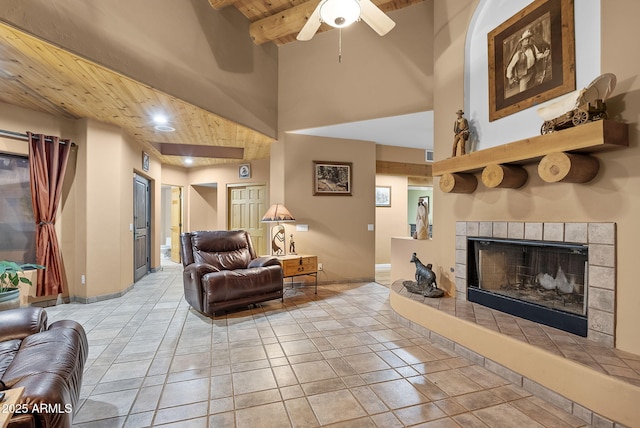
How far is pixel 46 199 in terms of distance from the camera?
383 cm

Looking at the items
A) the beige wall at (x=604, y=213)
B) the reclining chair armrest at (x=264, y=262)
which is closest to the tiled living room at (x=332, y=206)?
the beige wall at (x=604, y=213)

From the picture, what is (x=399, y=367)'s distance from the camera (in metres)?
2.33

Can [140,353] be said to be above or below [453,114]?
below

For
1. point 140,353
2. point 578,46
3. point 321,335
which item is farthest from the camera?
point 321,335

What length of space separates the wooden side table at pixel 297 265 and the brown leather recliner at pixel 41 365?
106 inches

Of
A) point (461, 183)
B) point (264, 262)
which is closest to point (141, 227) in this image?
point (264, 262)

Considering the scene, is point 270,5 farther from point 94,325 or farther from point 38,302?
point 38,302

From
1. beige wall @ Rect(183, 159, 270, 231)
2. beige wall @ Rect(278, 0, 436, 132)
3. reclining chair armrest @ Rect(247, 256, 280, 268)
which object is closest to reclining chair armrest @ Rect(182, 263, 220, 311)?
Answer: reclining chair armrest @ Rect(247, 256, 280, 268)

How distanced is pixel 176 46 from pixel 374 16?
224 cm

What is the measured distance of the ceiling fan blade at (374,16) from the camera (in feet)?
7.22

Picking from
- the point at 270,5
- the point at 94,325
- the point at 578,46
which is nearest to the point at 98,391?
the point at 94,325

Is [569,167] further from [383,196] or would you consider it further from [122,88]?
[383,196]

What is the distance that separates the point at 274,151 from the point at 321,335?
3162mm

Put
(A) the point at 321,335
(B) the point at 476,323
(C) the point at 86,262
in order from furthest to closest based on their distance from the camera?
(C) the point at 86,262
(A) the point at 321,335
(B) the point at 476,323
